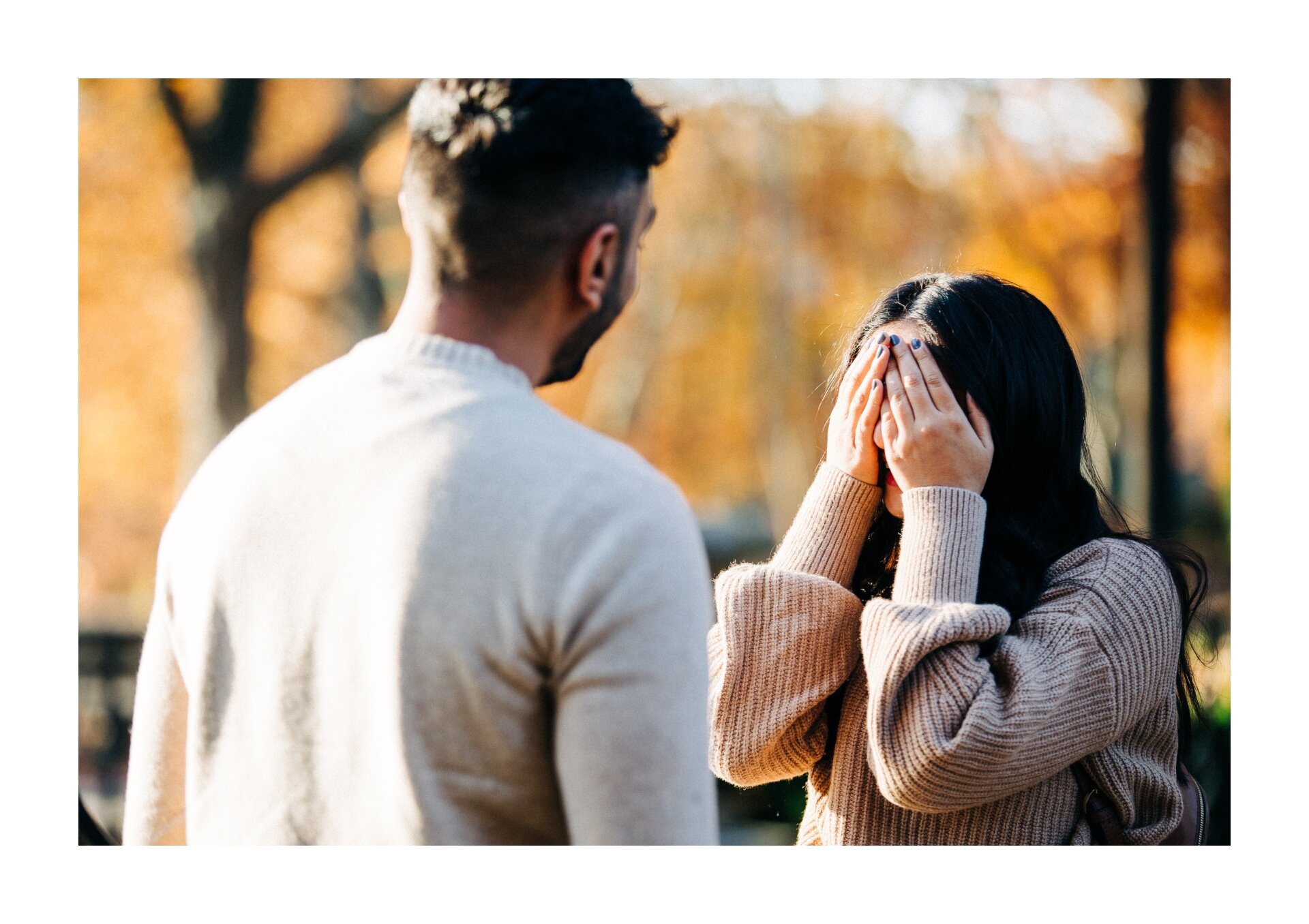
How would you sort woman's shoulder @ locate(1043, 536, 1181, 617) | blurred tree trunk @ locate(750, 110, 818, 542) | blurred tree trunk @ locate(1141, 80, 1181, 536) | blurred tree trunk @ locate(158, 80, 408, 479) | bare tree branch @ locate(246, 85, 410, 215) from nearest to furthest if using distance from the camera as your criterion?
A: woman's shoulder @ locate(1043, 536, 1181, 617) < blurred tree trunk @ locate(1141, 80, 1181, 536) < blurred tree trunk @ locate(158, 80, 408, 479) < bare tree branch @ locate(246, 85, 410, 215) < blurred tree trunk @ locate(750, 110, 818, 542)

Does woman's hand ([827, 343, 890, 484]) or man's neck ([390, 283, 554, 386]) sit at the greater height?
man's neck ([390, 283, 554, 386])

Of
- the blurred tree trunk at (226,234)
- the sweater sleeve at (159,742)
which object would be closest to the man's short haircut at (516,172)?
the sweater sleeve at (159,742)

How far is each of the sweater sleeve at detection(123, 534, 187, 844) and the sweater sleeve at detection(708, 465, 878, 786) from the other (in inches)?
32.4

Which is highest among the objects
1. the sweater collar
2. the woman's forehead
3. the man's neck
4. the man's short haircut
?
the man's short haircut

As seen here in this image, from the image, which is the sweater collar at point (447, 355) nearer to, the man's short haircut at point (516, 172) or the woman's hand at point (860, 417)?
the man's short haircut at point (516, 172)

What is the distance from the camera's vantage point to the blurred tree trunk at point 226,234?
4.91 m

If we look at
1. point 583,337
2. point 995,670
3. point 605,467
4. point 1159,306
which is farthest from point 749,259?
point 605,467

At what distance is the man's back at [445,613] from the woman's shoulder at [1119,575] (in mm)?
731

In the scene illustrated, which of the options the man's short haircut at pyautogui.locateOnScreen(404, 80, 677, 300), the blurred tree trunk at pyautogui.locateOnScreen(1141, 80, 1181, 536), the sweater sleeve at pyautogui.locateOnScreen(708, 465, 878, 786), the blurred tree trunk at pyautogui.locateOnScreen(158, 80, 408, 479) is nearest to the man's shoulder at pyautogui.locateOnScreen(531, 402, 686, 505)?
the man's short haircut at pyautogui.locateOnScreen(404, 80, 677, 300)

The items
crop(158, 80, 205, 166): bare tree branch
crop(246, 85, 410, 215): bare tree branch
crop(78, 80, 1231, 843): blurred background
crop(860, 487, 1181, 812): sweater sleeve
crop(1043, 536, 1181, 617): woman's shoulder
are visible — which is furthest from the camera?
crop(246, 85, 410, 215): bare tree branch

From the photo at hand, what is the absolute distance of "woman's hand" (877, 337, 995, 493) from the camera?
1.73 m

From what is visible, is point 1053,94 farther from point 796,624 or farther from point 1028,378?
point 796,624

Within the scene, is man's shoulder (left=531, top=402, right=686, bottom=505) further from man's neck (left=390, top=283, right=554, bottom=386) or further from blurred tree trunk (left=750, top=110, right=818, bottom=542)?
blurred tree trunk (left=750, top=110, right=818, bottom=542)

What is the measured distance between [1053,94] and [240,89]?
12.3 ft
